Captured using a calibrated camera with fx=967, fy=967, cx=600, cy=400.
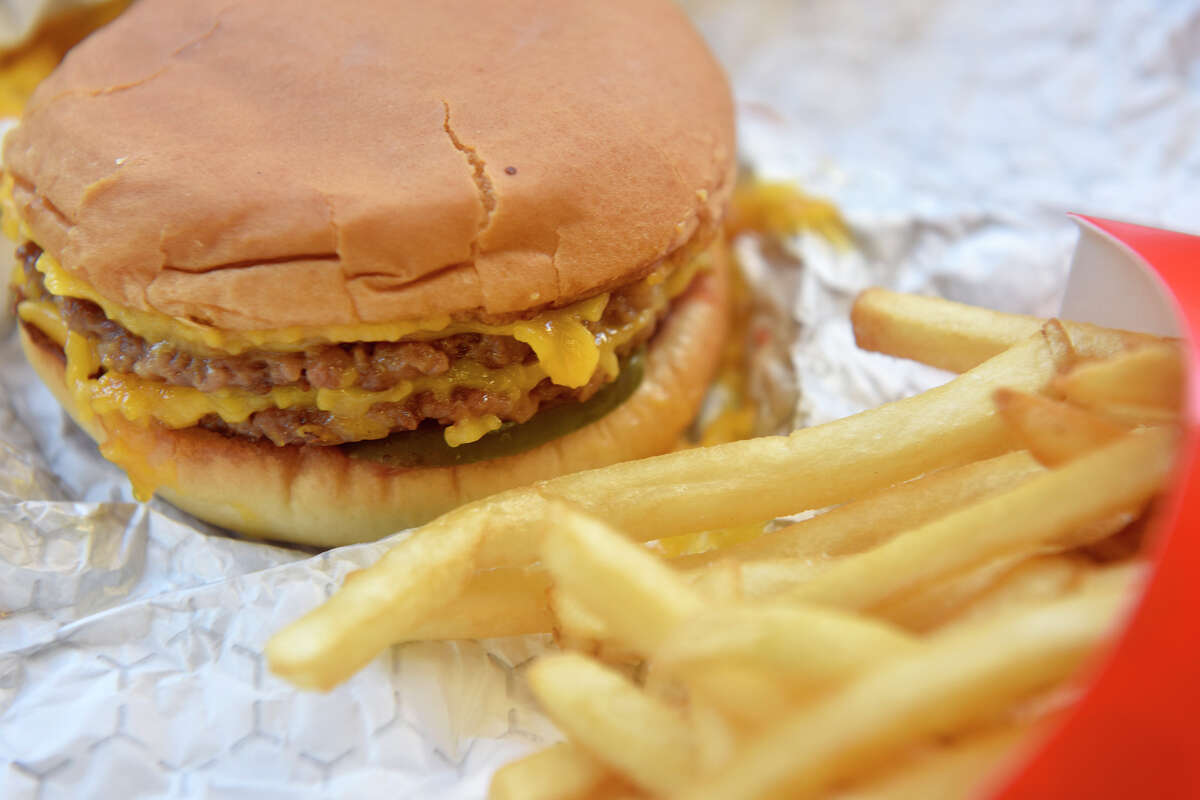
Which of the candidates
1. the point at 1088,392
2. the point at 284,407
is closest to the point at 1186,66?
the point at 1088,392

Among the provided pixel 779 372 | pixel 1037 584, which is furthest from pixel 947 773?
pixel 779 372

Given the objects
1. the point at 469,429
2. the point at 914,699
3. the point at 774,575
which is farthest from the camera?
the point at 469,429

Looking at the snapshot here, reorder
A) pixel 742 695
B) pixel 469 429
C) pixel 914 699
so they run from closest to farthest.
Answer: pixel 914 699 → pixel 742 695 → pixel 469 429

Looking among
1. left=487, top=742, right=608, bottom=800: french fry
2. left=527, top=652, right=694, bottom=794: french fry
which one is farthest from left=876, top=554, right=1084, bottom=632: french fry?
left=487, top=742, right=608, bottom=800: french fry

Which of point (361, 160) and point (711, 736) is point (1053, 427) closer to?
point (711, 736)

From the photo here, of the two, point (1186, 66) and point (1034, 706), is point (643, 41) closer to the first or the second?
point (1034, 706)

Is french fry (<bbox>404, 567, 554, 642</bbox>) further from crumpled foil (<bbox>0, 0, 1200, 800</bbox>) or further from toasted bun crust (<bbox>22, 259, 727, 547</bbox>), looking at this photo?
toasted bun crust (<bbox>22, 259, 727, 547</bbox>)

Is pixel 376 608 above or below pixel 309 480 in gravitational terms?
above

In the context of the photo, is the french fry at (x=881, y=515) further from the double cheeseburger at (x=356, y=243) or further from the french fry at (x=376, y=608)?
the double cheeseburger at (x=356, y=243)
